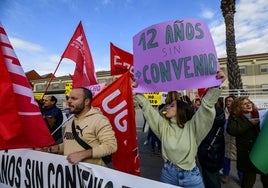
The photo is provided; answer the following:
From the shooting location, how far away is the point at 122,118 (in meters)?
4.51

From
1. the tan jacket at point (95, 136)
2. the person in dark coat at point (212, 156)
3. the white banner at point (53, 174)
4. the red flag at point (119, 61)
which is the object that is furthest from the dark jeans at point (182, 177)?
the red flag at point (119, 61)

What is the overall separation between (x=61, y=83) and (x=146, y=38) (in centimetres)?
5889

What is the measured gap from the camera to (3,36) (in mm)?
3469

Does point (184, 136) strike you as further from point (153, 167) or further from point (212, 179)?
point (153, 167)

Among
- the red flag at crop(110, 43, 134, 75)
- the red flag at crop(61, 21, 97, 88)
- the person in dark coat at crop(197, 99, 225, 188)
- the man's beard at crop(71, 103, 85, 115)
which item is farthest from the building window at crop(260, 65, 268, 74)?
the man's beard at crop(71, 103, 85, 115)

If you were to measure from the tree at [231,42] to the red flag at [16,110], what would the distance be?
527 inches

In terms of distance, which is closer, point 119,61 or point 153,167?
point 119,61

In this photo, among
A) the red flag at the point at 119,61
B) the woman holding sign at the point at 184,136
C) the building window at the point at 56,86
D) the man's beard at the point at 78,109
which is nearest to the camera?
the woman holding sign at the point at 184,136

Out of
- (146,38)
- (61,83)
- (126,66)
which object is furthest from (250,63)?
(146,38)

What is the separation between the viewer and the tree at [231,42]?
15180 millimetres

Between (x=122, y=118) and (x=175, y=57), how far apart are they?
54.0 inches

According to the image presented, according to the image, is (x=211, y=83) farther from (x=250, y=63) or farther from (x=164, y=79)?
(x=250, y=63)

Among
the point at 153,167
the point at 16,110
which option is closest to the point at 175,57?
the point at 16,110

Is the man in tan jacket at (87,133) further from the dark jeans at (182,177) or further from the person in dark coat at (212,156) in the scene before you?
the person in dark coat at (212,156)
